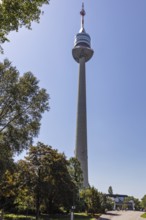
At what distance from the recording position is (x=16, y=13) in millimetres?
10305

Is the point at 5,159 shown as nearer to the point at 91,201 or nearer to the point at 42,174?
the point at 42,174

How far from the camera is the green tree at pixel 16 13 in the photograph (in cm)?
998

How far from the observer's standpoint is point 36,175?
28484 millimetres

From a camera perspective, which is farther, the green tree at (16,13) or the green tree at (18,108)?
the green tree at (18,108)

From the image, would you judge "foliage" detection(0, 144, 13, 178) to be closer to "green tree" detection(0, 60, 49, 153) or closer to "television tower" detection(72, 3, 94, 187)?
"green tree" detection(0, 60, 49, 153)

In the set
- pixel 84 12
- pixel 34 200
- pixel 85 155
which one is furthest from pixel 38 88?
pixel 84 12

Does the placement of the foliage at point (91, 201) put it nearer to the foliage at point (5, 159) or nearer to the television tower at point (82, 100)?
the foliage at point (5, 159)

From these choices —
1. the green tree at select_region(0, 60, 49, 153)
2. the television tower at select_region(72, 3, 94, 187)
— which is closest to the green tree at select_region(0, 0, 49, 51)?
the green tree at select_region(0, 60, 49, 153)

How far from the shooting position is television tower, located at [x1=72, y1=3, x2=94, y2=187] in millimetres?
92750

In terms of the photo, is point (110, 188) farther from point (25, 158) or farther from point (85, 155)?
point (25, 158)

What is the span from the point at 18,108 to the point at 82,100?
70604 mm

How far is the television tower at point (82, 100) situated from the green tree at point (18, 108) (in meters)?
64.8

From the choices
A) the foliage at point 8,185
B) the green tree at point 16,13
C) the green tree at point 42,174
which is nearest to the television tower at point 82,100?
the green tree at point 42,174

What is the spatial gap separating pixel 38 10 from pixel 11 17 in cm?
121
